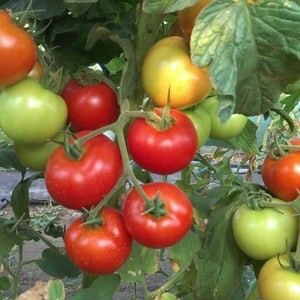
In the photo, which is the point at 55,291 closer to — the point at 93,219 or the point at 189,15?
the point at 93,219

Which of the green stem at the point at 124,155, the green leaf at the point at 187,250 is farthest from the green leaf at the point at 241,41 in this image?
the green leaf at the point at 187,250

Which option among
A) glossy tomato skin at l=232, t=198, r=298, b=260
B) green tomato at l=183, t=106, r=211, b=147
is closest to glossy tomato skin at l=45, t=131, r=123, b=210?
green tomato at l=183, t=106, r=211, b=147

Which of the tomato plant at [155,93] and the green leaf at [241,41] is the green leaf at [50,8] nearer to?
the tomato plant at [155,93]

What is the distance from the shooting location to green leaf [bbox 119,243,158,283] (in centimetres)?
88

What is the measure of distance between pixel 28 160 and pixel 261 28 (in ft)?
0.97

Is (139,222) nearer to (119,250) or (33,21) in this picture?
(119,250)

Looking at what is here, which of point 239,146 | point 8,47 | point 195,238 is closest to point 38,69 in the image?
point 8,47

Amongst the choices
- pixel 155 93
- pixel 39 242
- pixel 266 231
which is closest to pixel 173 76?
pixel 155 93

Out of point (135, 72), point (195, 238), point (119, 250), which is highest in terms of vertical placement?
point (135, 72)

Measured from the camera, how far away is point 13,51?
0.61 metres

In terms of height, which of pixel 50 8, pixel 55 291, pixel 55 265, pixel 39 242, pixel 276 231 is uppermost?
pixel 50 8

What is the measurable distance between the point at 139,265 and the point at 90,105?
30 centimetres

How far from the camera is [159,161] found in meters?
0.62

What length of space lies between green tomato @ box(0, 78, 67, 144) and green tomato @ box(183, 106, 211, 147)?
0.15 m
